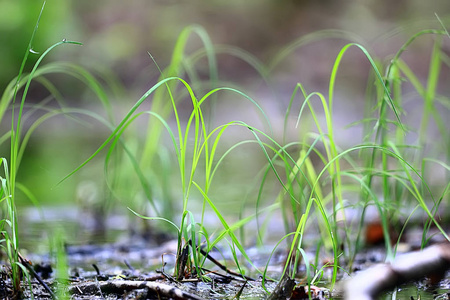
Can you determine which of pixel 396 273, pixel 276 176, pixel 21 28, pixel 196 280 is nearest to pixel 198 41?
pixel 21 28

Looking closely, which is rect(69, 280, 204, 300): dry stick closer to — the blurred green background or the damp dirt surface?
the damp dirt surface

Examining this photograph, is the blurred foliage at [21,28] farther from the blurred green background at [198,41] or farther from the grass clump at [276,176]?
the grass clump at [276,176]

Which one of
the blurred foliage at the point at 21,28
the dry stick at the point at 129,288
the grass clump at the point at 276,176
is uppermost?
the blurred foliage at the point at 21,28

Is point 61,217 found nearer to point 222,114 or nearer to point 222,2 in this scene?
point 222,114

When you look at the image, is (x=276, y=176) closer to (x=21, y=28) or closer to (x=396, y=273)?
(x=396, y=273)

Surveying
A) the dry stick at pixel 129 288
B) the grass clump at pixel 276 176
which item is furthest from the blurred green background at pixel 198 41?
the dry stick at pixel 129 288

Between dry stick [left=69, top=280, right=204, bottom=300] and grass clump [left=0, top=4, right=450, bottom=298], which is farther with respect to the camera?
grass clump [left=0, top=4, right=450, bottom=298]

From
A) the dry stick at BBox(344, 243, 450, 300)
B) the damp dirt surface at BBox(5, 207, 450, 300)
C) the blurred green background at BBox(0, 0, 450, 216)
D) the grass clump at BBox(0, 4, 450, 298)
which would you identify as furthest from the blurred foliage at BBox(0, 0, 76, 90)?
the dry stick at BBox(344, 243, 450, 300)

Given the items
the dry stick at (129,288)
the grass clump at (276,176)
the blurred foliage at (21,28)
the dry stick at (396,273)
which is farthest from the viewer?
the blurred foliage at (21,28)
